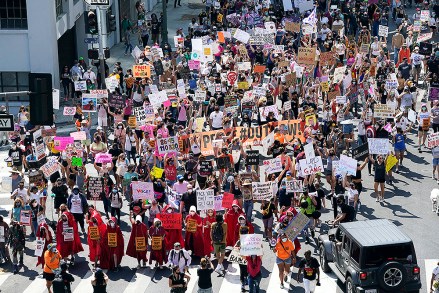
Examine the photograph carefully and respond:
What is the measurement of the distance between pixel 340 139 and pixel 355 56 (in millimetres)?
9859

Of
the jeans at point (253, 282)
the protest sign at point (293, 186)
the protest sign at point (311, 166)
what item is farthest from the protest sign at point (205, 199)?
the protest sign at point (311, 166)

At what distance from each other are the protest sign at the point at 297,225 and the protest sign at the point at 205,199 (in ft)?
8.65

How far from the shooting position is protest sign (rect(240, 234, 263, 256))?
2400 centimetres

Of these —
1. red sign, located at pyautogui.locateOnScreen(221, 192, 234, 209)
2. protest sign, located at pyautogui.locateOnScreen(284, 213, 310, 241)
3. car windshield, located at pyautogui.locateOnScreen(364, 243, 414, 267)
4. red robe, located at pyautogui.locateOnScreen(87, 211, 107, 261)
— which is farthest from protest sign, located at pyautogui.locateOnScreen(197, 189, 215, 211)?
car windshield, located at pyautogui.locateOnScreen(364, 243, 414, 267)

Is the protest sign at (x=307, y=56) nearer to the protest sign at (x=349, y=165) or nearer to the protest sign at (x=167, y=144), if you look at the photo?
the protest sign at (x=167, y=144)

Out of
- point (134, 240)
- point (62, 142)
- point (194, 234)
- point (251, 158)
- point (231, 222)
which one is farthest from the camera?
point (62, 142)

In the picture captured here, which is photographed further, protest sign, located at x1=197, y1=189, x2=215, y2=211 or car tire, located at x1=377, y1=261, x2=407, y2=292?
protest sign, located at x1=197, y1=189, x2=215, y2=211

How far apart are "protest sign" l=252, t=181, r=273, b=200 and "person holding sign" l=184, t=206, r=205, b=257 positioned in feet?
6.54

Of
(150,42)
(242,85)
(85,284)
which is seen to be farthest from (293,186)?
(150,42)

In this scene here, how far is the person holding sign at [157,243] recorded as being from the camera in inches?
1016

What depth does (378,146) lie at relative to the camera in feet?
101

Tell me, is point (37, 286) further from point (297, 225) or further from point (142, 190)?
point (297, 225)

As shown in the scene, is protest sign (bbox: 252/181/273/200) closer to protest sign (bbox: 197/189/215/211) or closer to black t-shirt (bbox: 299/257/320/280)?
protest sign (bbox: 197/189/215/211)

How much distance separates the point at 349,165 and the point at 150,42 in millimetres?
25871
